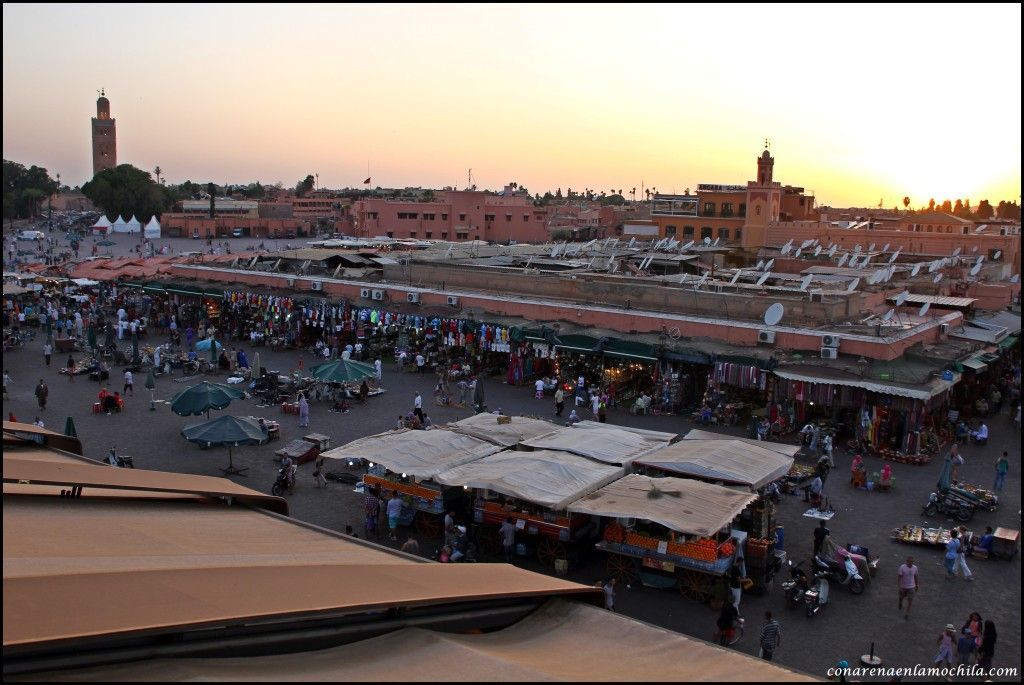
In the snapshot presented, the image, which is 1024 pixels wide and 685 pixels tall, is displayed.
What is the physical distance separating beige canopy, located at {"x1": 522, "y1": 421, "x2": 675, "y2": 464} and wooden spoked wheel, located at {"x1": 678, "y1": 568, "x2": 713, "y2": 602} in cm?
261

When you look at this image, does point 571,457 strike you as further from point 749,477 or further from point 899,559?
point 899,559

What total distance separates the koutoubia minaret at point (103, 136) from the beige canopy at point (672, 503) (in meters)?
138

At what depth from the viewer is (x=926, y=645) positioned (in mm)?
10328

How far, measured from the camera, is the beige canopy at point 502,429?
1509 cm

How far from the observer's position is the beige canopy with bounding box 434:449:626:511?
484 inches

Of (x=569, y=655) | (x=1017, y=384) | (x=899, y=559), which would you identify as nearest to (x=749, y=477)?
(x=899, y=559)

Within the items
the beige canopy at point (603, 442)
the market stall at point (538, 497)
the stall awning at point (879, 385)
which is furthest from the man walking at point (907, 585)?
the stall awning at point (879, 385)

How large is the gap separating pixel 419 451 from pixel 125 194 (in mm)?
83238

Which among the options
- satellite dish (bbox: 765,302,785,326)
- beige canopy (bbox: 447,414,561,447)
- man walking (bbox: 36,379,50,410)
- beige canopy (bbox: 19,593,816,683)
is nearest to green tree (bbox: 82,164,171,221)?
man walking (bbox: 36,379,50,410)

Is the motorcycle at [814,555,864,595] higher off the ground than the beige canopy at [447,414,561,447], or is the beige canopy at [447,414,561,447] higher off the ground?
the beige canopy at [447,414,561,447]

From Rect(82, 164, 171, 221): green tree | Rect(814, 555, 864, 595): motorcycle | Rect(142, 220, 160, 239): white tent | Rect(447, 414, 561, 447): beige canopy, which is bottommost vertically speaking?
Rect(814, 555, 864, 595): motorcycle

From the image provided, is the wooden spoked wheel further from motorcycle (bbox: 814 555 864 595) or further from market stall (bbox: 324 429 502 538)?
market stall (bbox: 324 429 502 538)

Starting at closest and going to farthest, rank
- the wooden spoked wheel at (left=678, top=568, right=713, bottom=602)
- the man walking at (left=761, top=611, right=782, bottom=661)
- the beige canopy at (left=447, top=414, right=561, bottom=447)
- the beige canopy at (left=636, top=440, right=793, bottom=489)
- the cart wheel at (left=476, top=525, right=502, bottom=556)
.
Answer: the man walking at (left=761, top=611, right=782, bottom=661)
the wooden spoked wheel at (left=678, top=568, right=713, bottom=602)
the cart wheel at (left=476, top=525, right=502, bottom=556)
the beige canopy at (left=636, top=440, right=793, bottom=489)
the beige canopy at (left=447, top=414, right=561, bottom=447)

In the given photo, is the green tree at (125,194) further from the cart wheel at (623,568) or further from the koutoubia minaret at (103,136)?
the cart wheel at (623,568)
